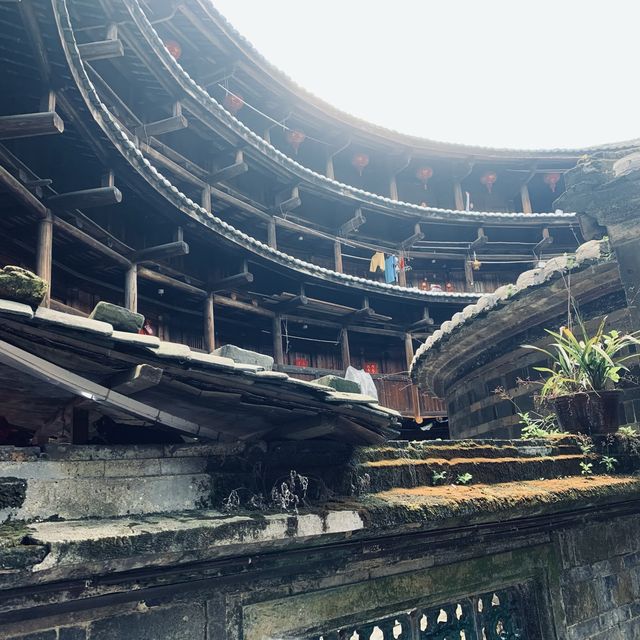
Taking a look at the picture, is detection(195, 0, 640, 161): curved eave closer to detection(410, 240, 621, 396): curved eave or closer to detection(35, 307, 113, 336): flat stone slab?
detection(410, 240, 621, 396): curved eave

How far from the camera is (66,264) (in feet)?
36.9

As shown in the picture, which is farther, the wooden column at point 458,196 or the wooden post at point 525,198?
the wooden post at point 525,198

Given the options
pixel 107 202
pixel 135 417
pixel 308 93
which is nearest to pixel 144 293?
pixel 107 202

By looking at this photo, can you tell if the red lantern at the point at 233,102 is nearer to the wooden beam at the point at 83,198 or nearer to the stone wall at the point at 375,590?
the wooden beam at the point at 83,198

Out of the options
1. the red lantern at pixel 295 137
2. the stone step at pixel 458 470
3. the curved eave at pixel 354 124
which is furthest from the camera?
the red lantern at pixel 295 137

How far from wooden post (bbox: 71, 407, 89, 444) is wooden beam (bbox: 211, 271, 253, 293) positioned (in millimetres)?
10773

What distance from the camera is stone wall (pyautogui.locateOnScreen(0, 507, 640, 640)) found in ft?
8.87

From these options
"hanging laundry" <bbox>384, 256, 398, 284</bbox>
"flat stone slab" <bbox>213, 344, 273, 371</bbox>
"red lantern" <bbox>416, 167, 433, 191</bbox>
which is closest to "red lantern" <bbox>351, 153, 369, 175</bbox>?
"red lantern" <bbox>416, 167, 433, 191</bbox>

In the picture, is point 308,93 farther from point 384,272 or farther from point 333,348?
point 333,348

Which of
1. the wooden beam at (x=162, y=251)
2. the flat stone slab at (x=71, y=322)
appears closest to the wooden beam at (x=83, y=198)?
the wooden beam at (x=162, y=251)

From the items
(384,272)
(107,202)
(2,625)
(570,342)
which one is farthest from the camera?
(384,272)

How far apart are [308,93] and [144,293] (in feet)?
30.8

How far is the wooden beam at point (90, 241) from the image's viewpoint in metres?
9.68

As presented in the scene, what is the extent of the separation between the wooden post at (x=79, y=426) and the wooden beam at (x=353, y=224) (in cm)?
1757
